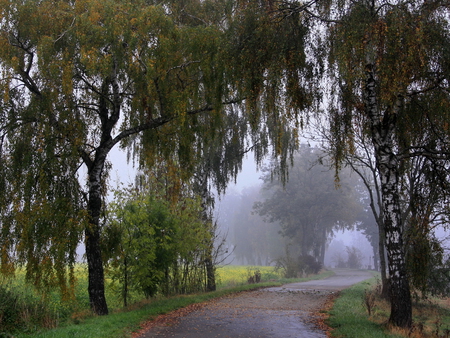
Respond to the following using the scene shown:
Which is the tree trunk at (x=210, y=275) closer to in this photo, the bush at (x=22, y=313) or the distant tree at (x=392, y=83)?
the bush at (x=22, y=313)

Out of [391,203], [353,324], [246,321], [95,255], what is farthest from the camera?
[95,255]

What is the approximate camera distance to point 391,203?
31.6 feet

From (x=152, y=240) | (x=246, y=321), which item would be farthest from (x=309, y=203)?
(x=246, y=321)

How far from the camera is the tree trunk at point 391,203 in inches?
367

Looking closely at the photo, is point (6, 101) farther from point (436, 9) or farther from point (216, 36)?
point (436, 9)

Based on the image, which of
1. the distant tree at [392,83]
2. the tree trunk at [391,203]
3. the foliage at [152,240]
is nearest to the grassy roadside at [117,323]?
the foliage at [152,240]

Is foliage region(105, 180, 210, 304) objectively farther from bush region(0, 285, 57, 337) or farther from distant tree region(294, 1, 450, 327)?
distant tree region(294, 1, 450, 327)

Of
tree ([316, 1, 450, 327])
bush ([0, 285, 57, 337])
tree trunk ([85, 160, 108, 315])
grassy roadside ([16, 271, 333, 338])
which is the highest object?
tree ([316, 1, 450, 327])

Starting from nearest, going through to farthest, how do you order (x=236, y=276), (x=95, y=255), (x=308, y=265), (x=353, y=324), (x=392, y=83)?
(x=392, y=83)
(x=353, y=324)
(x=95, y=255)
(x=236, y=276)
(x=308, y=265)

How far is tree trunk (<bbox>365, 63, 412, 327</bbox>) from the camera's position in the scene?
931 centimetres

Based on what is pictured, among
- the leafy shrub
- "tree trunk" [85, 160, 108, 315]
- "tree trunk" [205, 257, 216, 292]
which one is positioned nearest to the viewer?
"tree trunk" [85, 160, 108, 315]

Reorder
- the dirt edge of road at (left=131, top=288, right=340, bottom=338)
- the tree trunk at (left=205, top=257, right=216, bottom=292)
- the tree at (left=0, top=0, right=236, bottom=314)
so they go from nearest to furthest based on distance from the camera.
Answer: the tree at (left=0, top=0, right=236, bottom=314), the dirt edge of road at (left=131, top=288, right=340, bottom=338), the tree trunk at (left=205, top=257, right=216, bottom=292)

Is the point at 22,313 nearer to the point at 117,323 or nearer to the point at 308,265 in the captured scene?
the point at 117,323

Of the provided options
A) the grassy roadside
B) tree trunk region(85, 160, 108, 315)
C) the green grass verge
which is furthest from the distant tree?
tree trunk region(85, 160, 108, 315)
